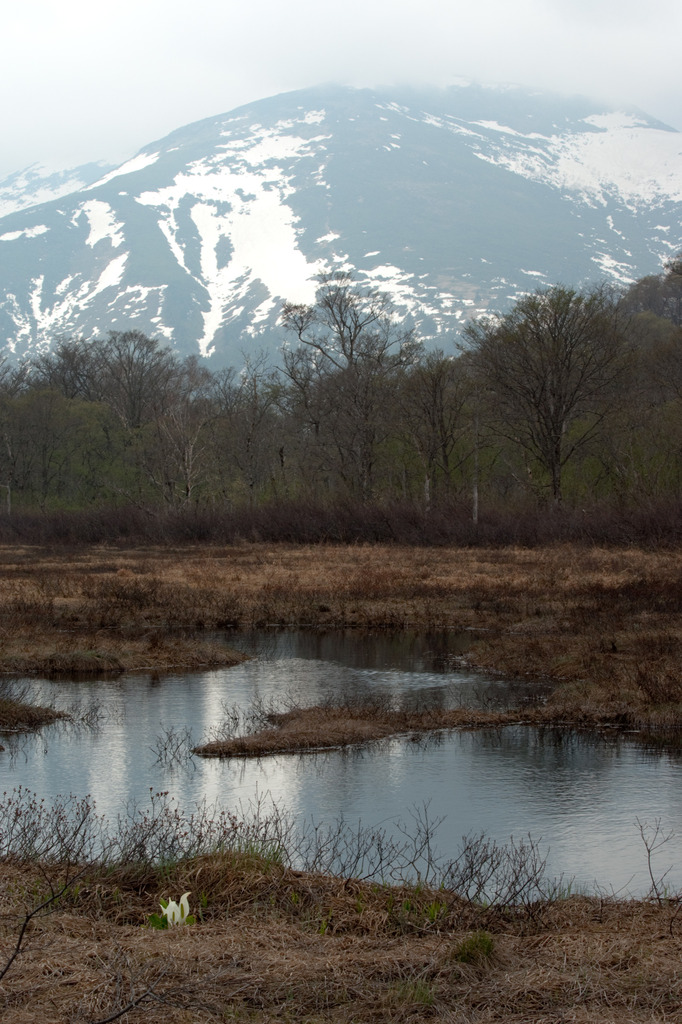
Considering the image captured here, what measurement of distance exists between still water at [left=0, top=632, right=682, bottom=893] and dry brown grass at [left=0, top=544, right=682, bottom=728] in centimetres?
184

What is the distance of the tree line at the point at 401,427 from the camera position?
179 ft

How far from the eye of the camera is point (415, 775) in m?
12.7

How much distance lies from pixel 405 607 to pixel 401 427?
36.0 meters

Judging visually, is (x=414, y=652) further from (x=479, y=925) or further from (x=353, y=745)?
(x=479, y=925)

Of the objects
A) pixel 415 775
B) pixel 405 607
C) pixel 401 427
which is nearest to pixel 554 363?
pixel 401 427

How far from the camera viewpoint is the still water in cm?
1043

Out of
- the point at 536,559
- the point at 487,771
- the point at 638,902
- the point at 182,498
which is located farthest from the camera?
the point at 182,498

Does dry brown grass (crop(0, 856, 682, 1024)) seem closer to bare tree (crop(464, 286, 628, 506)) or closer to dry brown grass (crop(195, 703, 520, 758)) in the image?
dry brown grass (crop(195, 703, 520, 758))

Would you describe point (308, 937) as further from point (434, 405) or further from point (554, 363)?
point (434, 405)

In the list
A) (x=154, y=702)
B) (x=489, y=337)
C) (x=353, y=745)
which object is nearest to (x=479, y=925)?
(x=353, y=745)

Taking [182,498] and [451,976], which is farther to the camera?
[182,498]

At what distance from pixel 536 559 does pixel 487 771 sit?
2624 cm

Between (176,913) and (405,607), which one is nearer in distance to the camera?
(176,913)

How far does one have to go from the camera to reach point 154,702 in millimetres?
17609
